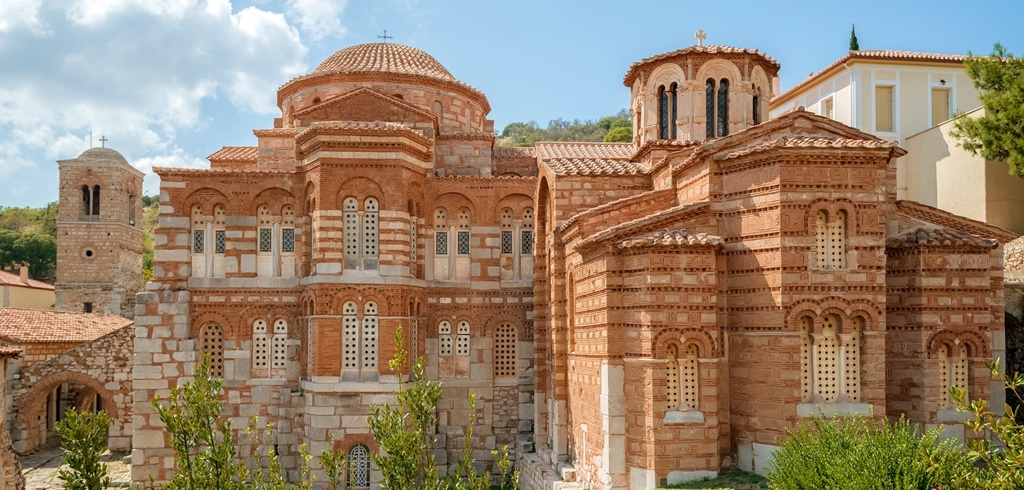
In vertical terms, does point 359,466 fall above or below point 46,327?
below

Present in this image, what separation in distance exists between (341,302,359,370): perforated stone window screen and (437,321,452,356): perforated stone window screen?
2.19 metres

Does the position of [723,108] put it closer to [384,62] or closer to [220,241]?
[384,62]

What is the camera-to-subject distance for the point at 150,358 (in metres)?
18.2

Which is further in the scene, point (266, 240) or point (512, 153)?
point (512, 153)

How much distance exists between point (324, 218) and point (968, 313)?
1183cm

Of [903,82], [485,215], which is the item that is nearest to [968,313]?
[485,215]

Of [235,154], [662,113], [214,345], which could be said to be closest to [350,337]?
[214,345]

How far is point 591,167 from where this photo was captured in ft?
53.7

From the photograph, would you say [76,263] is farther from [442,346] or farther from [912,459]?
[912,459]

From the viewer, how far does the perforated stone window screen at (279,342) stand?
18484 mm

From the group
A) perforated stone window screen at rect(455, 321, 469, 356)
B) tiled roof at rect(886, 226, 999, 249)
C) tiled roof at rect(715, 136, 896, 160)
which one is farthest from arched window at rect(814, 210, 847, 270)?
perforated stone window screen at rect(455, 321, 469, 356)

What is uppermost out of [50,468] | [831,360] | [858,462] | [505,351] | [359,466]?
[831,360]

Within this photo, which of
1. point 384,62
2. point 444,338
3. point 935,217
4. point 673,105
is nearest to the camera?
point 935,217

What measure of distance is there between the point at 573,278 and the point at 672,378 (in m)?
3.15
